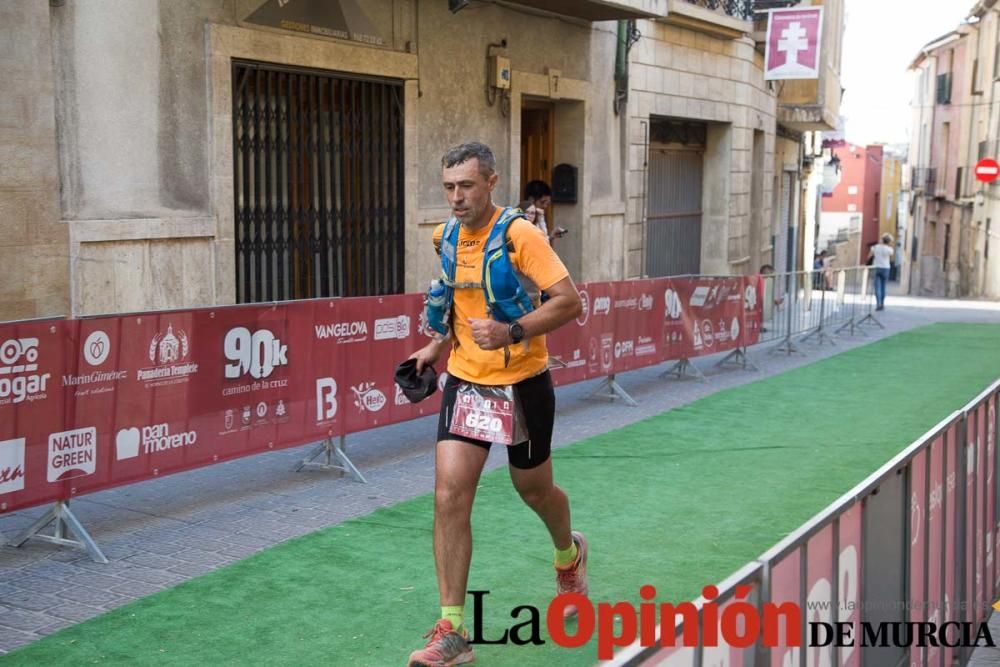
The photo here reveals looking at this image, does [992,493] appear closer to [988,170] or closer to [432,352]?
[432,352]

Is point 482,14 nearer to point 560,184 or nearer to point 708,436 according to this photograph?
point 560,184

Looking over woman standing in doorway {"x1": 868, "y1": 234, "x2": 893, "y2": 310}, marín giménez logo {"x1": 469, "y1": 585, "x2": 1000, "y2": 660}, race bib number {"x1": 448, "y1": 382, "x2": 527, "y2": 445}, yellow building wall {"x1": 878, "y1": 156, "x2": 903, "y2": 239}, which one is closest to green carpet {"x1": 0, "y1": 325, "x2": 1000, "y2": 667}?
marín giménez logo {"x1": 469, "y1": 585, "x2": 1000, "y2": 660}

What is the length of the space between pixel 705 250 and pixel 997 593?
15.8m

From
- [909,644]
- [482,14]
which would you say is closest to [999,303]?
[482,14]

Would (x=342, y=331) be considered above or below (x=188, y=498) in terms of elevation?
above

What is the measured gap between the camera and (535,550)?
263 inches

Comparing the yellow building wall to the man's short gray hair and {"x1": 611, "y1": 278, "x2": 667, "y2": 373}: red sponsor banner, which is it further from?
the man's short gray hair

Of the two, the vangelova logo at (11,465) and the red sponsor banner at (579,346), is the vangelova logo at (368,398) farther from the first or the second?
the vangelova logo at (11,465)

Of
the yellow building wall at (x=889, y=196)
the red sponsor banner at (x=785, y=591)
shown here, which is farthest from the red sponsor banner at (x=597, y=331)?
the yellow building wall at (x=889, y=196)

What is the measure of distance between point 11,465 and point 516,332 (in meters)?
2.95

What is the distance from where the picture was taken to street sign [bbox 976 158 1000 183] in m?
34.3

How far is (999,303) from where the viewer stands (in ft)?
103

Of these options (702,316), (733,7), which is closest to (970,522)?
(702,316)

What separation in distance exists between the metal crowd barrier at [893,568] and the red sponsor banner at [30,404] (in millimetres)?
4198
